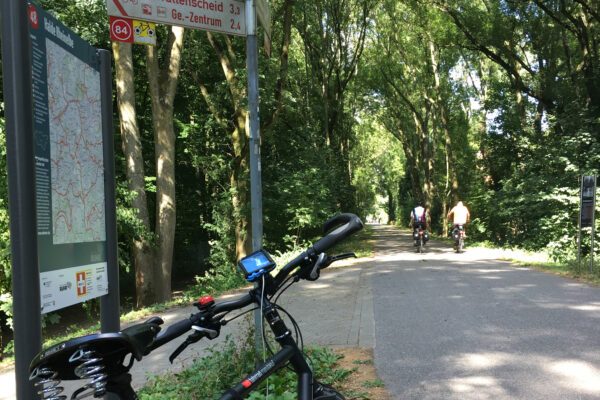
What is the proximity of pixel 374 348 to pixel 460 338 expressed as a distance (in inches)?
40.1

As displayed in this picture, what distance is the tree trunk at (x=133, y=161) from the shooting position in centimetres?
1146

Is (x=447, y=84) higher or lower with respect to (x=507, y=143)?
higher

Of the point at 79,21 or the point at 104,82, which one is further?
the point at 79,21

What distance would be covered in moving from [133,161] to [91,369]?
35.3ft

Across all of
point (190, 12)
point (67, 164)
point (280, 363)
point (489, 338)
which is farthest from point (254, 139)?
point (489, 338)

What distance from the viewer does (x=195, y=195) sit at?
23.4 m

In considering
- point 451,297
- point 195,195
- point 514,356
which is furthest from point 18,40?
point 195,195

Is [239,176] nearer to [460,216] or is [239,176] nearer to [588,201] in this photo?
[460,216]

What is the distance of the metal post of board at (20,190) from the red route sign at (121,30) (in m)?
1.58

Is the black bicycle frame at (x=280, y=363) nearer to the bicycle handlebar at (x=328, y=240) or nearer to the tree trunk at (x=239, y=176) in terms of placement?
the bicycle handlebar at (x=328, y=240)

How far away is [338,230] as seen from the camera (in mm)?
2227

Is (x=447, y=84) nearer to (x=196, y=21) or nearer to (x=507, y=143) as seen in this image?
(x=507, y=143)

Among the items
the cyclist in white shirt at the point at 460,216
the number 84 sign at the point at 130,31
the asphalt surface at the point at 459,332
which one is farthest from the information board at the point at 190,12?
the cyclist in white shirt at the point at 460,216

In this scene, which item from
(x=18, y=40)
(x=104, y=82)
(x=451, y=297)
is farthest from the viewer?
(x=451, y=297)
